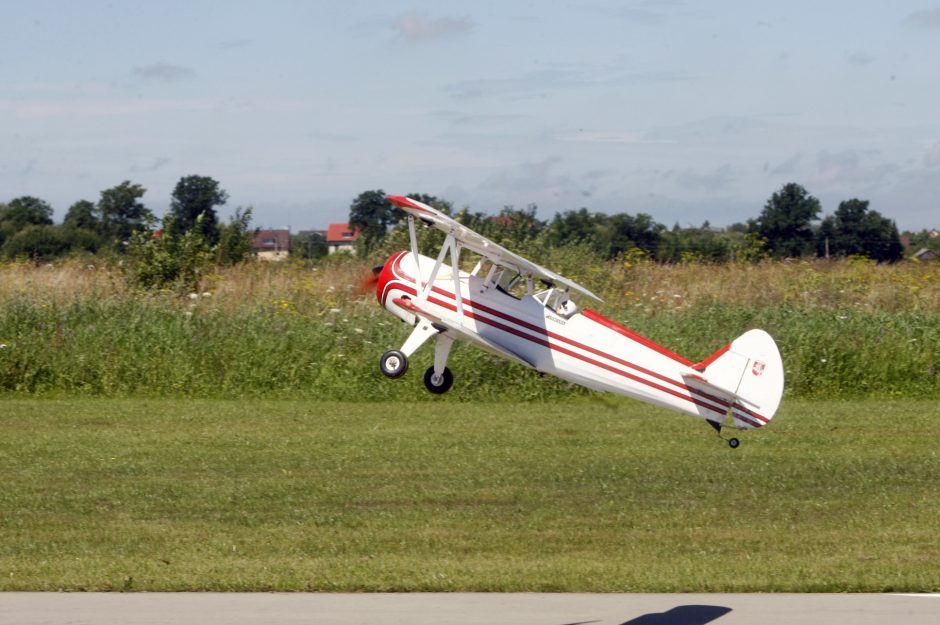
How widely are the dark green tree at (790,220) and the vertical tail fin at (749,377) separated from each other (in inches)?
1644

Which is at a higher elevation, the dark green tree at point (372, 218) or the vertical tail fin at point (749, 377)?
the dark green tree at point (372, 218)

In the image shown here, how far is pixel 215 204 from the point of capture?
192ft

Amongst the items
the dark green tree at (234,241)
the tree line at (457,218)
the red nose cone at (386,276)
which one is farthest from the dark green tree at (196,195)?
the red nose cone at (386,276)

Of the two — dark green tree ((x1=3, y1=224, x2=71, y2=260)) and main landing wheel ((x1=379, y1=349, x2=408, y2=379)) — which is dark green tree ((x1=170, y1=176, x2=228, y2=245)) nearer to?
dark green tree ((x1=3, y1=224, x2=71, y2=260))

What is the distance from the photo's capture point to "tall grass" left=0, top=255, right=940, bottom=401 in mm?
22375

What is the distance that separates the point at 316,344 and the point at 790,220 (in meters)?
39.6

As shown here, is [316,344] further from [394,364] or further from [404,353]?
[404,353]

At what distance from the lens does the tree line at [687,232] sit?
30250 millimetres
